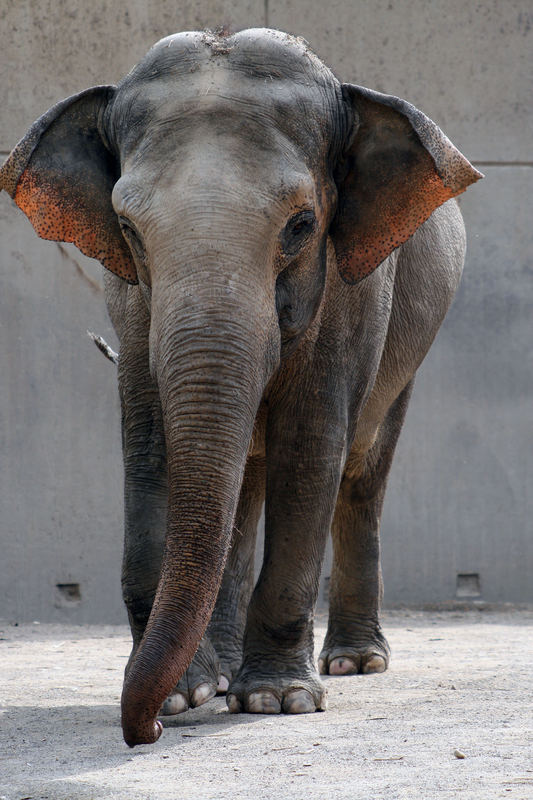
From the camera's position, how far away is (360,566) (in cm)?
622

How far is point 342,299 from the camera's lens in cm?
471

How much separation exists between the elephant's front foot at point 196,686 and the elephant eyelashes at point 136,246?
52.3 inches

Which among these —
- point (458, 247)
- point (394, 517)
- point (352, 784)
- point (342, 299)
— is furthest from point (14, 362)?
point (352, 784)

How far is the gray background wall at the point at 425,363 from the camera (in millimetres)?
8773

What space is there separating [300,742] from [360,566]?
2.47 m

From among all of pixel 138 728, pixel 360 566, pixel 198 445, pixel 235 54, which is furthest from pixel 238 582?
pixel 138 728

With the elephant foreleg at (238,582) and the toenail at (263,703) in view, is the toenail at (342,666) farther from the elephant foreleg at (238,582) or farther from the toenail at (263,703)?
the toenail at (263,703)

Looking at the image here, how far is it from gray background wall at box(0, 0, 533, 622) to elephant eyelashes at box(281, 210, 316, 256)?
4822 millimetres

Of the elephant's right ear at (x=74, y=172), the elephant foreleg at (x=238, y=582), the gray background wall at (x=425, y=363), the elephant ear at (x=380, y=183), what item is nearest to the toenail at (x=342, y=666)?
the elephant foreleg at (x=238, y=582)

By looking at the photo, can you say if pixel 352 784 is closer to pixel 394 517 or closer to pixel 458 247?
pixel 458 247

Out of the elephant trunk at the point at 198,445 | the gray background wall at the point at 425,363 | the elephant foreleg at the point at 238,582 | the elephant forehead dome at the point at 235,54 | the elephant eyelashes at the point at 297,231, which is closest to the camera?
the elephant trunk at the point at 198,445

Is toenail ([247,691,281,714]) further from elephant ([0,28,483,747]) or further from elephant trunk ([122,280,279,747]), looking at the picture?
elephant trunk ([122,280,279,747])

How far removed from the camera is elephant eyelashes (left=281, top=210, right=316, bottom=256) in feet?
13.3

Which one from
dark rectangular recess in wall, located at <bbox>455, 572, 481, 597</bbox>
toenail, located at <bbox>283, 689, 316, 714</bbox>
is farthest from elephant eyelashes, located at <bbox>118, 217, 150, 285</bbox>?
dark rectangular recess in wall, located at <bbox>455, 572, 481, 597</bbox>
